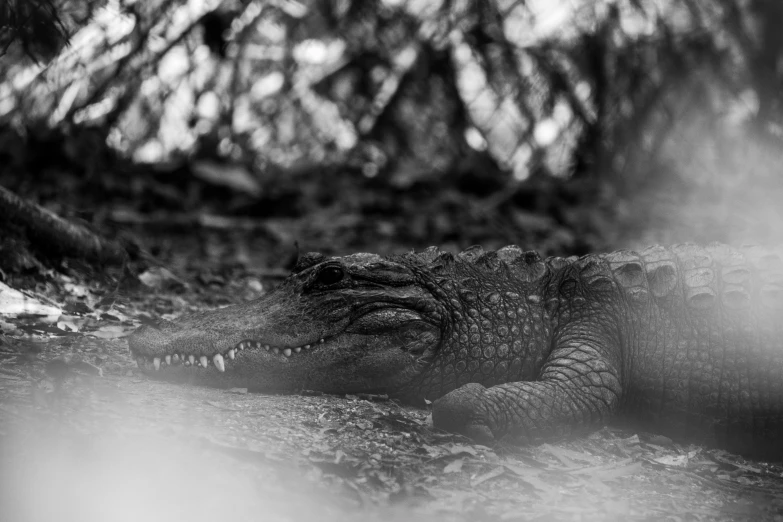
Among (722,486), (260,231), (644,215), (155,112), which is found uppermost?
(155,112)

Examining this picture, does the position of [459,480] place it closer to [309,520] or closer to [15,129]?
[309,520]

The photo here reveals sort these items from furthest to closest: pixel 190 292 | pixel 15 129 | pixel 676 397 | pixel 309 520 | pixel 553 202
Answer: pixel 553 202
pixel 15 129
pixel 190 292
pixel 676 397
pixel 309 520

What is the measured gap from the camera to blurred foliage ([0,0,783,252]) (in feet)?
25.7

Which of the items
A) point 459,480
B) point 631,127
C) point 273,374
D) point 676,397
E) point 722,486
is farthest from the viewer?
point 631,127

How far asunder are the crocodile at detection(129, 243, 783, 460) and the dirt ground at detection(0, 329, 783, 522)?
0.15 metres

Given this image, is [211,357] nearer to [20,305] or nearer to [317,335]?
[317,335]

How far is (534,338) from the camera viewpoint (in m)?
3.71

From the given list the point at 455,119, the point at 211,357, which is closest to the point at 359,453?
the point at 211,357

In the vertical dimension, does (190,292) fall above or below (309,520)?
above

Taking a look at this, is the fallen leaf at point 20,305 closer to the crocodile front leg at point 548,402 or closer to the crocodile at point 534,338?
the crocodile at point 534,338

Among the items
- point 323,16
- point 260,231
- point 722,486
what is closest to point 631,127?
point 323,16

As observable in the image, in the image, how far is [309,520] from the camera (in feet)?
7.54

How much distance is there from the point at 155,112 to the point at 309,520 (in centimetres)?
658

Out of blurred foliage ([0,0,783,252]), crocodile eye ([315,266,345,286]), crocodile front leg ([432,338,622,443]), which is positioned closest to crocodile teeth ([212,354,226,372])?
crocodile eye ([315,266,345,286])
